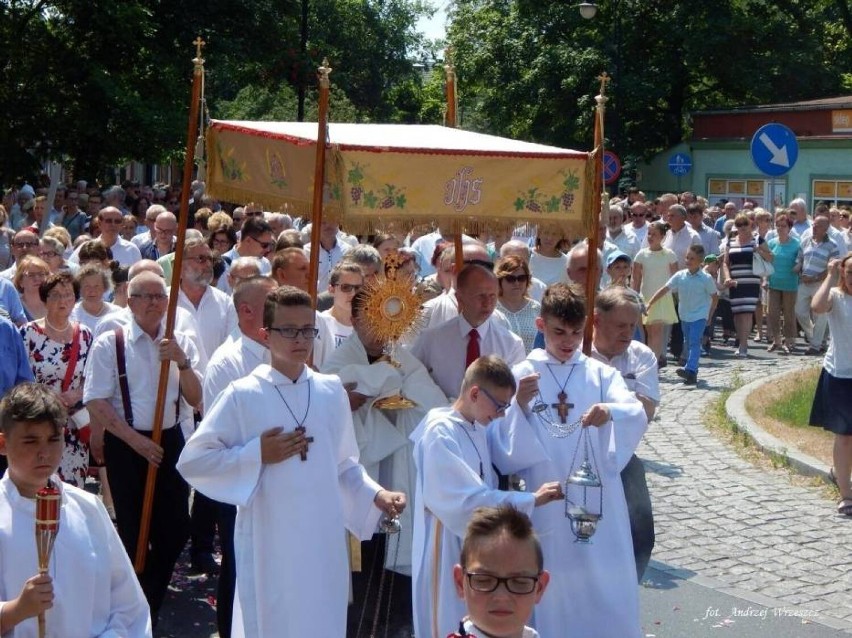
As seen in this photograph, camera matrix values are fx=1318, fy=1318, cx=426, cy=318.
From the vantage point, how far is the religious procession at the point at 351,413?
12.7 feet

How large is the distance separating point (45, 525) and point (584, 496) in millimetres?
2621

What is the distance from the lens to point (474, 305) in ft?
22.6

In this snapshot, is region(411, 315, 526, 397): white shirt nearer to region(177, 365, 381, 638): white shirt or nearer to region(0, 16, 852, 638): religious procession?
region(0, 16, 852, 638): religious procession

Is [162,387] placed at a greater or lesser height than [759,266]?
lesser

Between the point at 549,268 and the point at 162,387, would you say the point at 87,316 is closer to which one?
the point at 162,387

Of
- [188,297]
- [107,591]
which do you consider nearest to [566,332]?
[107,591]

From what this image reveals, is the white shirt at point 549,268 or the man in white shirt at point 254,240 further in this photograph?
the white shirt at point 549,268

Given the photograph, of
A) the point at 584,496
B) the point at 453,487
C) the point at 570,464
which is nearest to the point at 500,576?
the point at 453,487

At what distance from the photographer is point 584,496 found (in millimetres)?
5531

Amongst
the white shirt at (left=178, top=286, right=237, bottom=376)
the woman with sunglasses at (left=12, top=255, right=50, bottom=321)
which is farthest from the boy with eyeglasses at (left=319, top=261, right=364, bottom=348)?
the woman with sunglasses at (left=12, top=255, right=50, bottom=321)

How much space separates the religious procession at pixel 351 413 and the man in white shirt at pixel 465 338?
1cm

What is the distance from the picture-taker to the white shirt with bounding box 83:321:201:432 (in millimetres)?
6598

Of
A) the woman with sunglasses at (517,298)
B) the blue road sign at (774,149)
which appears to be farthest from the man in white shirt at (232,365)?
the blue road sign at (774,149)

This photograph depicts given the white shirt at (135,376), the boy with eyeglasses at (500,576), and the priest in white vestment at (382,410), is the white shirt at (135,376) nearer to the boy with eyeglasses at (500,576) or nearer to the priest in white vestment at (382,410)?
the priest in white vestment at (382,410)
